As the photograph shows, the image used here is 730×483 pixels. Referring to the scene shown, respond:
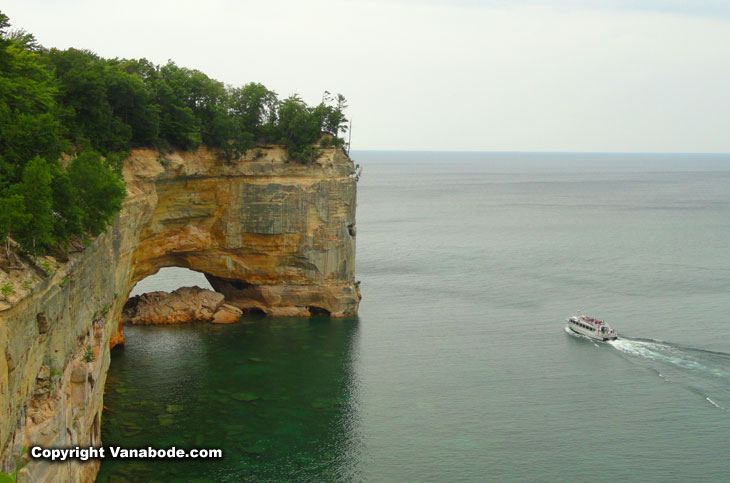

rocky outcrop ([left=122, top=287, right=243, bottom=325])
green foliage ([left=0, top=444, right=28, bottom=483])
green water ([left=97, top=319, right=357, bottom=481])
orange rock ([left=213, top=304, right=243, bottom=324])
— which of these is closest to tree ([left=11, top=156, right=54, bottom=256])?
green foliage ([left=0, top=444, right=28, bottom=483])

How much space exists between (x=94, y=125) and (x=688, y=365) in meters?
42.9

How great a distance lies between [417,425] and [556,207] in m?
126

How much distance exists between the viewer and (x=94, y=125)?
143ft

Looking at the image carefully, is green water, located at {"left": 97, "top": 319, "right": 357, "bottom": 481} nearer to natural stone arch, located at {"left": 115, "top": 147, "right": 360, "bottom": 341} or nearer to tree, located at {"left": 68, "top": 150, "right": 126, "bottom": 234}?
natural stone arch, located at {"left": 115, "top": 147, "right": 360, "bottom": 341}

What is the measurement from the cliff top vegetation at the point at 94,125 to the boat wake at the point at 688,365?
30509 millimetres

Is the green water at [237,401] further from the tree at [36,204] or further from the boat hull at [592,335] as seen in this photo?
the boat hull at [592,335]

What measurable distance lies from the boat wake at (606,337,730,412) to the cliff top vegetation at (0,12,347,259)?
30.5m

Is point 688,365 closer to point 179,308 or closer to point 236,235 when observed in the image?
point 236,235

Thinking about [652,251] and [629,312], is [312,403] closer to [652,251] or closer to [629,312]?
[629,312]

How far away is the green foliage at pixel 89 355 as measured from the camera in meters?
30.4

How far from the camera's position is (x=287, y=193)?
6094 cm

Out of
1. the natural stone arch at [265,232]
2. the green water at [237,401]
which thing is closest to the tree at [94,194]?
the green water at [237,401]

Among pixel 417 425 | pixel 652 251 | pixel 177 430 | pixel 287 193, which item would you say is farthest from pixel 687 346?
pixel 652 251

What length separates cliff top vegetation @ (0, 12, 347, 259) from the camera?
88.5 feet
